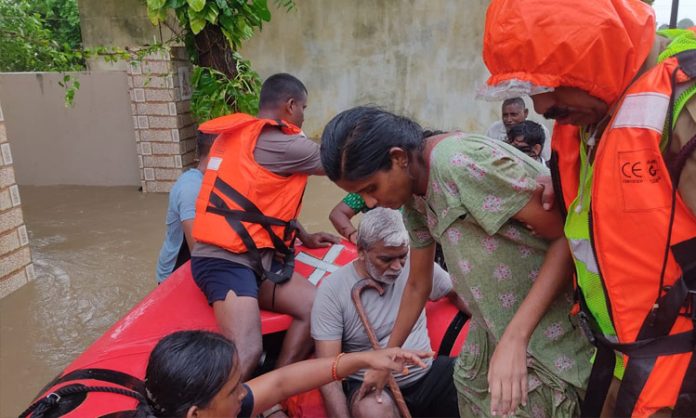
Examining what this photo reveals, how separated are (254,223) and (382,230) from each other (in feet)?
1.94

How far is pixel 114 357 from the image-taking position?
6.61 feet

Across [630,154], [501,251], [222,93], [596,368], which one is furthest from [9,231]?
[630,154]

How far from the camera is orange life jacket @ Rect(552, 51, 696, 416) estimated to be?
2.90 feet

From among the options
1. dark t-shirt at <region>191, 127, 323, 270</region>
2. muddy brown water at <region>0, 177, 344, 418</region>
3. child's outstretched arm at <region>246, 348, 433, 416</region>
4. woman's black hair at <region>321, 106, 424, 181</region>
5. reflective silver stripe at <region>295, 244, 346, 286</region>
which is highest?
woman's black hair at <region>321, 106, 424, 181</region>

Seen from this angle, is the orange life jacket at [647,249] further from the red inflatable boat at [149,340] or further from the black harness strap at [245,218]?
the black harness strap at [245,218]

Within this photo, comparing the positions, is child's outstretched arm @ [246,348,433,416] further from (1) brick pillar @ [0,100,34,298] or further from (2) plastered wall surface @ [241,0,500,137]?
(2) plastered wall surface @ [241,0,500,137]

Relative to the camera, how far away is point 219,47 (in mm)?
4613

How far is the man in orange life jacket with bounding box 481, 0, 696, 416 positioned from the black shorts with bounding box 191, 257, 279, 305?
1.53 m

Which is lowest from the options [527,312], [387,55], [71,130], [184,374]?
[71,130]

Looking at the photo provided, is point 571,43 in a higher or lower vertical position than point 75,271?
higher

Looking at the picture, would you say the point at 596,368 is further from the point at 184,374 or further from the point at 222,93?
the point at 222,93

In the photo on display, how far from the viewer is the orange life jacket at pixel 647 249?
0.89 meters

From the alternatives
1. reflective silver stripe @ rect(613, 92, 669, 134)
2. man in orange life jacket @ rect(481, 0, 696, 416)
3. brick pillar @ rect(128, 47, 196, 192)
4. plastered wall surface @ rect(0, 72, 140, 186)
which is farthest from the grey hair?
plastered wall surface @ rect(0, 72, 140, 186)

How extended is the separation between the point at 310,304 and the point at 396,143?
4.31 feet
